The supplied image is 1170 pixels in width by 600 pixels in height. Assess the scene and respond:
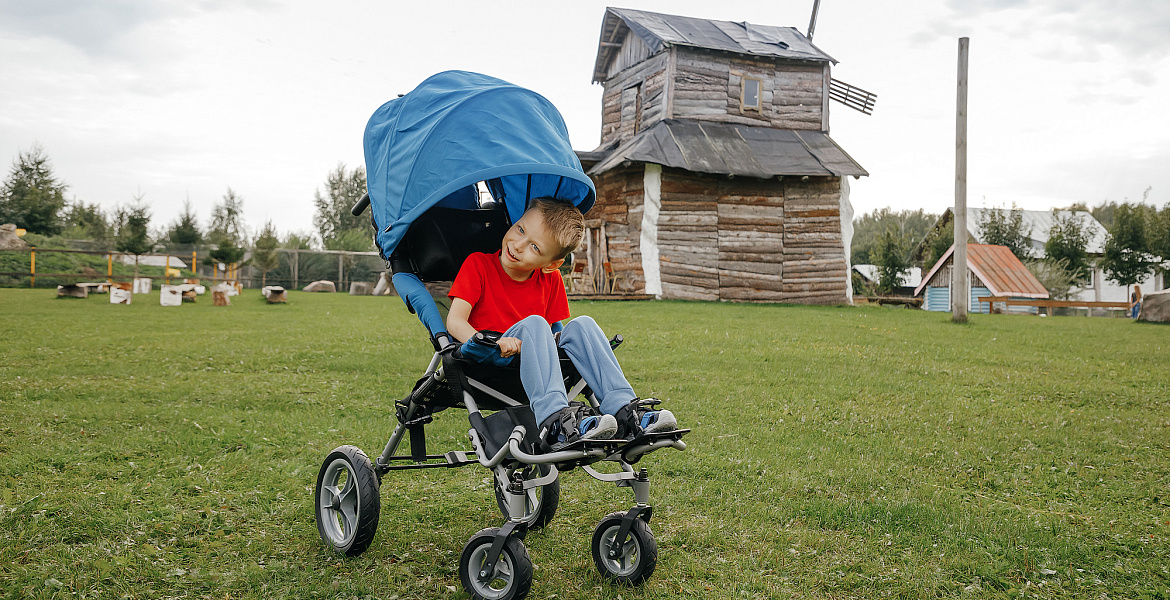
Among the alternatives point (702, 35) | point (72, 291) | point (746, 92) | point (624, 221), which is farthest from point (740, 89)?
point (72, 291)

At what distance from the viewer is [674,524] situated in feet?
14.0

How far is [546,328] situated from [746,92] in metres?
22.5

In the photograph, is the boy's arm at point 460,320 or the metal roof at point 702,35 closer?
the boy's arm at point 460,320

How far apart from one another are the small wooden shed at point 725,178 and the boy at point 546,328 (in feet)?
56.4

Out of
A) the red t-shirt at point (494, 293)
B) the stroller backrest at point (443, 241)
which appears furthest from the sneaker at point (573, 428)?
the stroller backrest at point (443, 241)

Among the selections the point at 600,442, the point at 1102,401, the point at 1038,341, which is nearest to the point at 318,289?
the point at 1038,341

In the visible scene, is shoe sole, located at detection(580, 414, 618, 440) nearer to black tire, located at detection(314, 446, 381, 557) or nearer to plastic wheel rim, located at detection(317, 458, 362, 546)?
black tire, located at detection(314, 446, 381, 557)

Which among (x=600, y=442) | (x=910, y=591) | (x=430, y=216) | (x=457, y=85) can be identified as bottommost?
(x=910, y=591)

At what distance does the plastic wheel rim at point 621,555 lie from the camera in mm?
3418

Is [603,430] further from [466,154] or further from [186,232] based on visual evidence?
[186,232]

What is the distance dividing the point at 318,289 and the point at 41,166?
2221cm

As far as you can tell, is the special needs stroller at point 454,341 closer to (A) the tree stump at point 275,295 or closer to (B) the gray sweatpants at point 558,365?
(B) the gray sweatpants at point 558,365

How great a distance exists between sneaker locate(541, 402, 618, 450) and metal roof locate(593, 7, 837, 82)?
21720mm

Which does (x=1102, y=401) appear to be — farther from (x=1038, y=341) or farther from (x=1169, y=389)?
(x=1038, y=341)
